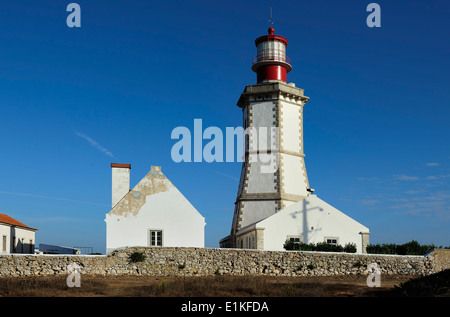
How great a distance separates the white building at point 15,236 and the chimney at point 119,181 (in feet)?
31.4

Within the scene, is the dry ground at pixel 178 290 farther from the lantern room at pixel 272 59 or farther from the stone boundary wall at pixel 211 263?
the lantern room at pixel 272 59

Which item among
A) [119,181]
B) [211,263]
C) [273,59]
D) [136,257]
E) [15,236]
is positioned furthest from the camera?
[273,59]

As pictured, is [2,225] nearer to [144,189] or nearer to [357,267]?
[144,189]

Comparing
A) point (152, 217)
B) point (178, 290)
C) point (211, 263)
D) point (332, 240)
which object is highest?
point (152, 217)

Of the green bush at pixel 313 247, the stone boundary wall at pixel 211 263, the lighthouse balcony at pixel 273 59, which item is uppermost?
the lighthouse balcony at pixel 273 59

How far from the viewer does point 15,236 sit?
34.3 metres

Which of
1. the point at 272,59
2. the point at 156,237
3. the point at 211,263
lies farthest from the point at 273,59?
the point at 211,263

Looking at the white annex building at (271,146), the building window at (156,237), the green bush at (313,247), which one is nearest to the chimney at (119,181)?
the building window at (156,237)

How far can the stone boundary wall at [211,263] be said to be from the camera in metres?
22.0

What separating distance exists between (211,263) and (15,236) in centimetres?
1783

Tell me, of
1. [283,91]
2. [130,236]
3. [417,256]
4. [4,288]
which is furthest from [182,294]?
[283,91]

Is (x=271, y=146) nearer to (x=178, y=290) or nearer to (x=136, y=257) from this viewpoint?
(x=136, y=257)

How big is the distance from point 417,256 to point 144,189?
51.2 ft
